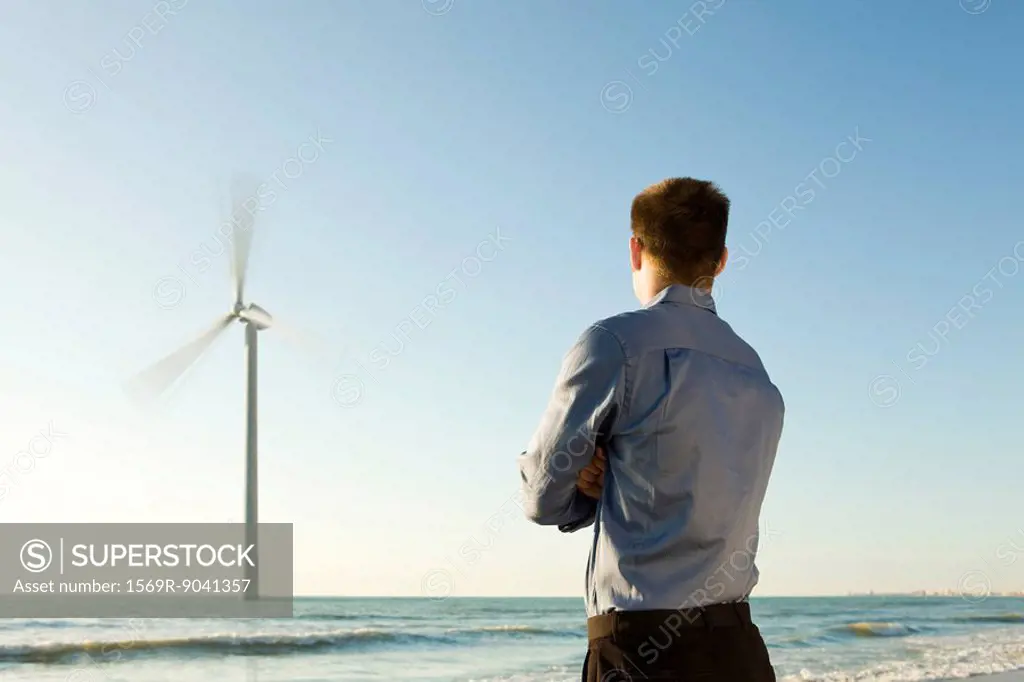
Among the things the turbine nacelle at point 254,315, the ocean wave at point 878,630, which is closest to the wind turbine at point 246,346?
the turbine nacelle at point 254,315

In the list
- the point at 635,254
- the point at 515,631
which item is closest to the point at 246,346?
the point at 515,631

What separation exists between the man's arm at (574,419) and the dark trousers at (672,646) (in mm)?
224

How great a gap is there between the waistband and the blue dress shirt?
13 millimetres

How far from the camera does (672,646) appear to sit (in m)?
1.71

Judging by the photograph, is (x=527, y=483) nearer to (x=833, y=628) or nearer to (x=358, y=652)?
(x=358, y=652)

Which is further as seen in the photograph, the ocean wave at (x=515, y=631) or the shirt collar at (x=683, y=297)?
the ocean wave at (x=515, y=631)

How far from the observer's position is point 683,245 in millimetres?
1912

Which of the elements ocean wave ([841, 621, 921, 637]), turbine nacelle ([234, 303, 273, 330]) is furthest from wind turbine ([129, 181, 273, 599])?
ocean wave ([841, 621, 921, 637])

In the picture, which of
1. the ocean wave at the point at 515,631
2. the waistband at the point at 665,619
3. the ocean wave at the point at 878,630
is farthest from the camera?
the ocean wave at the point at 878,630

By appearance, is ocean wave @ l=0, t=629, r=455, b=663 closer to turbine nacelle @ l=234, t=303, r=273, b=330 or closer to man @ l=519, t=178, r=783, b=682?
turbine nacelle @ l=234, t=303, r=273, b=330

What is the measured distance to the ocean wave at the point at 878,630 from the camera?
910 inches

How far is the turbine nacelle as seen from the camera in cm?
1938

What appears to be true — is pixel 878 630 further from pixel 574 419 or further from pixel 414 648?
pixel 574 419

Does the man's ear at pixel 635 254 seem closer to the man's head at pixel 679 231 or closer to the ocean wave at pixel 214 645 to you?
the man's head at pixel 679 231
